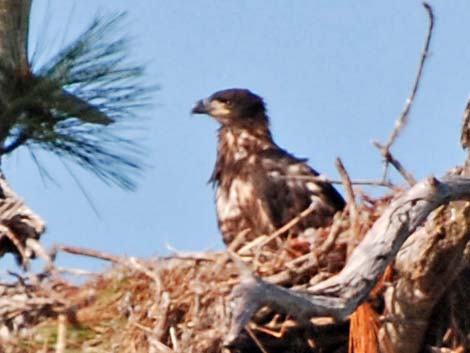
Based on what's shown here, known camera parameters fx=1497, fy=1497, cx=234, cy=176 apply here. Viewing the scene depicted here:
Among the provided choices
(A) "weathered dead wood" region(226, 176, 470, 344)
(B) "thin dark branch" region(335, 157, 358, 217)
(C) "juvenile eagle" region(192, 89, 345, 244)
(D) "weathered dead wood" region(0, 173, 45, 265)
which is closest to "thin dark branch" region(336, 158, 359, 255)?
(B) "thin dark branch" region(335, 157, 358, 217)

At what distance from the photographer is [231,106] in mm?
8125

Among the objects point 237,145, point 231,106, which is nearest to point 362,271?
point 237,145

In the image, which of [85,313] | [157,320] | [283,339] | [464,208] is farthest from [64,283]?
[464,208]

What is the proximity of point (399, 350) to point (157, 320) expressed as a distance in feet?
3.14

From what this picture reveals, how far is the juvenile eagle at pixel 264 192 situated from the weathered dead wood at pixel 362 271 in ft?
5.96

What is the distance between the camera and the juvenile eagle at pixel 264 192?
6.97 metres

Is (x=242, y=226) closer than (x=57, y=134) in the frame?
No

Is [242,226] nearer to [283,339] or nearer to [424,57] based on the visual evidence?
[283,339]

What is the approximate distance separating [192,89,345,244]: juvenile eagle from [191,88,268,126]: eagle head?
0.43 meters

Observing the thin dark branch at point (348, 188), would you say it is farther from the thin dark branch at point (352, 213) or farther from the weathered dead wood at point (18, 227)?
the weathered dead wood at point (18, 227)

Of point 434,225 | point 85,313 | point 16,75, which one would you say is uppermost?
point 16,75

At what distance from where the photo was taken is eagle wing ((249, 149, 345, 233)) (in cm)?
696

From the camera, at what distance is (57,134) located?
5.73 metres

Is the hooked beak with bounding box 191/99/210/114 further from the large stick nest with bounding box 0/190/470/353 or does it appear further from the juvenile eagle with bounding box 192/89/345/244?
the large stick nest with bounding box 0/190/470/353
